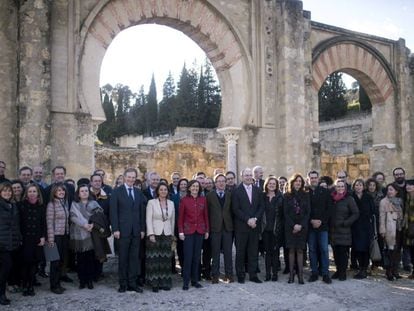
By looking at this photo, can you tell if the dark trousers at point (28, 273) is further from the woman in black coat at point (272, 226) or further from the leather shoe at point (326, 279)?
the leather shoe at point (326, 279)

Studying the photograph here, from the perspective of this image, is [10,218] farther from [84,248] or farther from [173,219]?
[173,219]

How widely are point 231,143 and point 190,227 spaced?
5.39m

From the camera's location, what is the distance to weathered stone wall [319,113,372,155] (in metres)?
27.7

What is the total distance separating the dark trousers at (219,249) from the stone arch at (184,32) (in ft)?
13.6

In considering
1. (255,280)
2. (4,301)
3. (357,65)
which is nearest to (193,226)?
(255,280)

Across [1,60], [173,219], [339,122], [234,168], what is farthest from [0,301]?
[339,122]

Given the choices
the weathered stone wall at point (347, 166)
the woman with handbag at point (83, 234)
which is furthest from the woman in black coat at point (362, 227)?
the weathered stone wall at point (347, 166)

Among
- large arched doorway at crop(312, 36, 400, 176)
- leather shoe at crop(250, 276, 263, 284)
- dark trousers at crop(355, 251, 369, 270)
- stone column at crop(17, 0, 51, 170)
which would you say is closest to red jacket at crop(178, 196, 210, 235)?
leather shoe at crop(250, 276, 263, 284)

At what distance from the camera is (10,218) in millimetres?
5117

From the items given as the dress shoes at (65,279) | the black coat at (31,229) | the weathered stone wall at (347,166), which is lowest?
the dress shoes at (65,279)

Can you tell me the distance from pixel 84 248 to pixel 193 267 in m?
1.41

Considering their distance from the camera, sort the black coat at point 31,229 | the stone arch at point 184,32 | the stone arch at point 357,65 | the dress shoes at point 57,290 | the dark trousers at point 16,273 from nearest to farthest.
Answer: the black coat at point 31,229 → the dress shoes at point 57,290 → the dark trousers at point 16,273 → the stone arch at point 184,32 → the stone arch at point 357,65

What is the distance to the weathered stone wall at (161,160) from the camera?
16.1 metres

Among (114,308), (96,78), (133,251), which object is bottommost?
(114,308)
